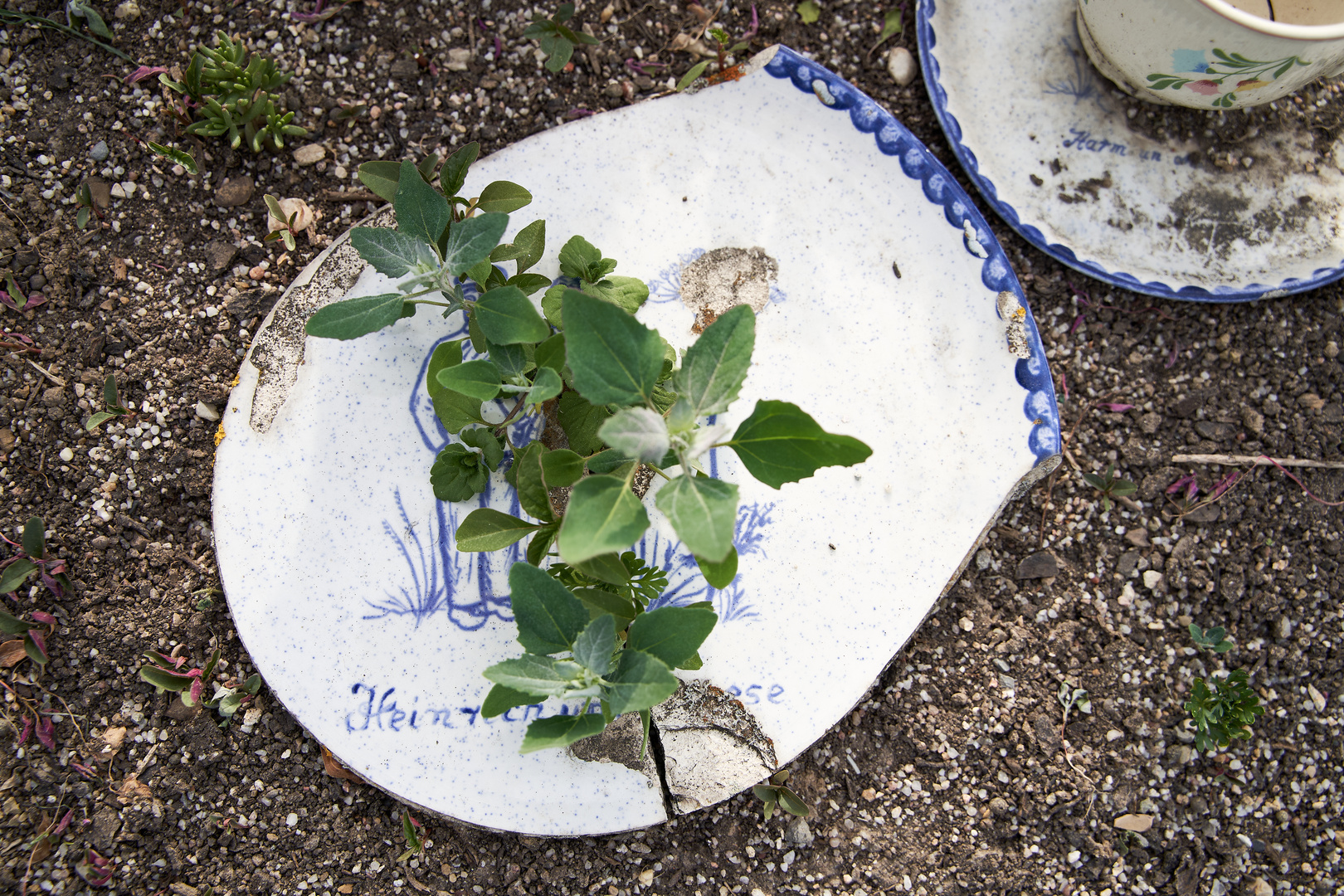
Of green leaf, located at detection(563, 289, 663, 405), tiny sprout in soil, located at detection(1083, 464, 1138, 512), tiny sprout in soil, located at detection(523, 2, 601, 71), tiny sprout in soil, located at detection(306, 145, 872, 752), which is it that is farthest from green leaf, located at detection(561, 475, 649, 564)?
tiny sprout in soil, located at detection(1083, 464, 1138, 512)

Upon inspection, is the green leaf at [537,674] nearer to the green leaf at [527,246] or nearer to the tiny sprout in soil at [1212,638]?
the green leaf at [527,246]

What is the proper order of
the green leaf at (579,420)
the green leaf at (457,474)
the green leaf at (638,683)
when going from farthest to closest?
1. the green leaf at (457,474)
2. the green leaf at (579,420)
3. the green leaf at (638,683)

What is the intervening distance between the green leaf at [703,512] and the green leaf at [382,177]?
2.29ft

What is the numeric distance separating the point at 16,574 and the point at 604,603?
110cm

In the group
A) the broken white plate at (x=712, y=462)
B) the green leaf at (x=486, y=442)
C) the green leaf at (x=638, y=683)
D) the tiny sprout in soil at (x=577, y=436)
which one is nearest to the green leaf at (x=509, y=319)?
the tiny sprout in soil at (x=577, y=436)

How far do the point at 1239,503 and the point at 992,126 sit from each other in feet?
2.96

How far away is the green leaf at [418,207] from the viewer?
116 centimetres

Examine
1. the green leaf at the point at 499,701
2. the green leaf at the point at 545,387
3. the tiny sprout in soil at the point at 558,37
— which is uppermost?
the tiny sprout in soil at the point at 558,37

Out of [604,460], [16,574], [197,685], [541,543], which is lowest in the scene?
[197,685]

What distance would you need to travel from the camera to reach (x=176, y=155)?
149cm

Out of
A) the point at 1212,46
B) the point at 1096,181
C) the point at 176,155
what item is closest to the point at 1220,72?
the point at 1212,46

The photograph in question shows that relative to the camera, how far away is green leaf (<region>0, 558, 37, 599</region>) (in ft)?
4.62

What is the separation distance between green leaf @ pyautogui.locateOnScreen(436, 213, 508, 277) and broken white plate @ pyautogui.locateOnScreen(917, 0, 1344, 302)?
946 millimetres

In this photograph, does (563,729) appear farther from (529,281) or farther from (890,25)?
(890,25)
